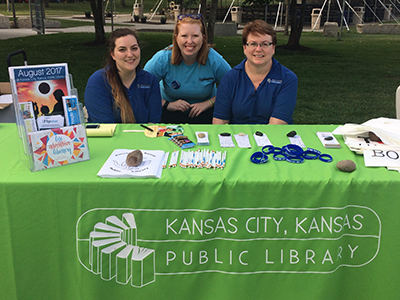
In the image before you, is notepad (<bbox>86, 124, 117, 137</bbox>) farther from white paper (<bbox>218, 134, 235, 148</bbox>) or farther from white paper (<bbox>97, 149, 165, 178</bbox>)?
white paper (<bbox>218, 134, 235, 148</bbox>)

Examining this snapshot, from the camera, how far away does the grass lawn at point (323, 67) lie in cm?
638

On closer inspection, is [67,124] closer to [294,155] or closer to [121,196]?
[121,196]

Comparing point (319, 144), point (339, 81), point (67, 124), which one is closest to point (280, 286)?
point (319, 144)

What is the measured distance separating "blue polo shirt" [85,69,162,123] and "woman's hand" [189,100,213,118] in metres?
0.50

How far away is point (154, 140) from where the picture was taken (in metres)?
2.39

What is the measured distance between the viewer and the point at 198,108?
3596mm

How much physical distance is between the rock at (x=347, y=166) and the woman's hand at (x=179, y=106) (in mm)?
1858

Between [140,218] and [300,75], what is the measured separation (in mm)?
7855

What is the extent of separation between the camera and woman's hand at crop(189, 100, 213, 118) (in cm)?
359

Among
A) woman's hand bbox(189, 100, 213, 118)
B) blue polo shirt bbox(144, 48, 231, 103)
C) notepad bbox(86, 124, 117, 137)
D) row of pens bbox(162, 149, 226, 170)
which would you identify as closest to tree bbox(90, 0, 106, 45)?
blue polo shirt bbox(144, 48, 231, 103)

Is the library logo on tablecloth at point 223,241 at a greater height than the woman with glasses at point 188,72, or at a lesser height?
lesser

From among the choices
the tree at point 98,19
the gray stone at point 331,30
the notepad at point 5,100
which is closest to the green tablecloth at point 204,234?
the notepad at point 5,100

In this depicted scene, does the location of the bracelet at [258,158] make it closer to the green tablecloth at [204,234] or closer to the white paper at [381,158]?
the green tablecloth at [204,234]

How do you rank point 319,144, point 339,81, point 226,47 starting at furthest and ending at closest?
point 226,47 < point 339,81 < point 319,144
